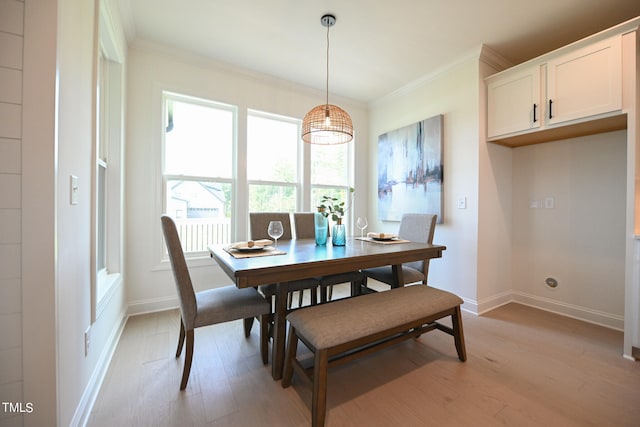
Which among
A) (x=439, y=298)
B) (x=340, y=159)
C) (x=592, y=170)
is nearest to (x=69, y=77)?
(x=439, y=298)

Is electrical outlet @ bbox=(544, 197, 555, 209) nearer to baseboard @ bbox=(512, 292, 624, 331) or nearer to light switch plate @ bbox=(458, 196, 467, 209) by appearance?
light switch plate @ bbox=(458, 196, 467, 209)

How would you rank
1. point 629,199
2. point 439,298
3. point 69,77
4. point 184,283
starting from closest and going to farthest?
point 69,77, point 184,283, point 439,298, point 629,199

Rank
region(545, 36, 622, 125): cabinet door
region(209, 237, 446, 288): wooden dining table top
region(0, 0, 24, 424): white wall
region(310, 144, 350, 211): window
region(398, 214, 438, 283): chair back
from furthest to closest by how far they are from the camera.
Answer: region(310, 144, 350, 211): window → region(398, 214, 438, 283): chair back → region(545, 36, 622, 125): cabinet door → region(209, 237, 446, 288): wooden dining table top → region(0, 0, 24, 424): white wall

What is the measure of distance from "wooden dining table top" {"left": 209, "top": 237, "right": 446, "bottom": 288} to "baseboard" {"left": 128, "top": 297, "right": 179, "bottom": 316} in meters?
1.35

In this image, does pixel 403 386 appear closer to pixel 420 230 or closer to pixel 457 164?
pixel 420 230

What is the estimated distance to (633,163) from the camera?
1794mm

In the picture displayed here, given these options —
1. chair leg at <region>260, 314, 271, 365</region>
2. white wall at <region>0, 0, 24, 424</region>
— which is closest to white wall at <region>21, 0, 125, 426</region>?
white wall at <region>0, 0, 24, 424</region>

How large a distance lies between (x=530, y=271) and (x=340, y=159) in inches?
109

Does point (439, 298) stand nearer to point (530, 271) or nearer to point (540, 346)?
point (540, 346)

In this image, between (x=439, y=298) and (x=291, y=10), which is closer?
(x=439, y=298)

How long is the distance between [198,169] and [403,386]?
2.78m

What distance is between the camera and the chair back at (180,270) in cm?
141

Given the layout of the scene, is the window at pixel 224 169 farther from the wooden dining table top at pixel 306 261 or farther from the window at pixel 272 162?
the wooden dining table top at pixel 306 261

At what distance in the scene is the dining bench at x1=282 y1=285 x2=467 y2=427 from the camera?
3.97ft
